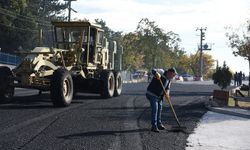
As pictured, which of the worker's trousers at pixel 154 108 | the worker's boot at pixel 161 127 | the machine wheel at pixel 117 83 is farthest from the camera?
the machine wheel at pixel 117 83

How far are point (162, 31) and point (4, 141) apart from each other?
7673 cm

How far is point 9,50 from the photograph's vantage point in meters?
70.2

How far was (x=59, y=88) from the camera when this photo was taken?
15328 millimetres

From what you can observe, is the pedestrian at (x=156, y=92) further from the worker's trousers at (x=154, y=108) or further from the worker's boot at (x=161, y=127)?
the worker's boot at (x=161, y=127)

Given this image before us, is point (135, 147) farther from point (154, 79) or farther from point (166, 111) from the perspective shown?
point (166, 111)

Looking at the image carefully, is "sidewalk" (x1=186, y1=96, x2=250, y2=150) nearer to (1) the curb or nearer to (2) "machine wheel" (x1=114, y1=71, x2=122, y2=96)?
(1) the curb

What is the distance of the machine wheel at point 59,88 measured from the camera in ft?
50.4

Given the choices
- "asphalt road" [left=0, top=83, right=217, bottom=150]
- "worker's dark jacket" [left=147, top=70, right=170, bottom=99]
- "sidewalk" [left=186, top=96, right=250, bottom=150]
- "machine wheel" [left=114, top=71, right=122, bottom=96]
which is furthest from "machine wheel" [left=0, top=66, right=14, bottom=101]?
"sidewalk" [left=186, top=96, right=250, bottom=150]

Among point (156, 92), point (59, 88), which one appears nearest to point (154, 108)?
point (156, 92)

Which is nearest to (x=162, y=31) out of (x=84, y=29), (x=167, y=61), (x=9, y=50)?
(x=167, y=61)

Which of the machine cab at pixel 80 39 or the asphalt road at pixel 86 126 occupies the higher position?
the machine cab at pixel 80 39

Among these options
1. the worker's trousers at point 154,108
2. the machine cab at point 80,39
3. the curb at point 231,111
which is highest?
the machine cab at point 80,39

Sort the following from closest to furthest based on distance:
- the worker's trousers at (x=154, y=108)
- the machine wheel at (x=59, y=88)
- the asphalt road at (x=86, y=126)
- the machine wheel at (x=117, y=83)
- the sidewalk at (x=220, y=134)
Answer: the asphalt road at (x=86, y=126), the sidewalk at (x=220, y=134), the worker's trousers at (x=154, y=108), the machine wheel at (x=59, y=88), the machine wheel at (x=117, y=83)

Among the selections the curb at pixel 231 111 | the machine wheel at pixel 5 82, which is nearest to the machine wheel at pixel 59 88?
the machine wheel at pixel 5 82
